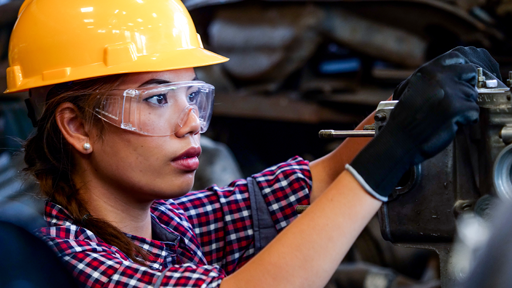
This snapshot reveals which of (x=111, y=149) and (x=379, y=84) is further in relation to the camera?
(x=379, y=84)

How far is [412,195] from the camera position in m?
1.00

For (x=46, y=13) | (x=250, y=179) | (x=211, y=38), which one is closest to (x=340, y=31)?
(x=211, y=38)

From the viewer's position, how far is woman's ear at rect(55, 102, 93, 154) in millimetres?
1233

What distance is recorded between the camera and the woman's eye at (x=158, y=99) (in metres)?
1.17

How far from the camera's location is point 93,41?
4.00 feet

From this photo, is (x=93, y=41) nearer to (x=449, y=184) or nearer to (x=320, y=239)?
(x=320, y=239)

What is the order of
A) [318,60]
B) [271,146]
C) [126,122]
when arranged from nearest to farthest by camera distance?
[126,122], [318,60], [271,146]

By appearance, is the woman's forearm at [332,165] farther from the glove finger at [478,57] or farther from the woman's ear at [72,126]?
the woman's ear at [72,126]

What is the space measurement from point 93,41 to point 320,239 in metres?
0.70

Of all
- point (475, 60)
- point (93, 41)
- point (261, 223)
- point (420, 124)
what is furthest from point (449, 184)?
point (93, 41)

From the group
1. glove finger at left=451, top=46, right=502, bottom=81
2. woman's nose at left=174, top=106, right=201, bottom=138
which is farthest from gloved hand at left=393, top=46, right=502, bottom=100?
woman's nose at left=174, top=106, right=201, bottom=138

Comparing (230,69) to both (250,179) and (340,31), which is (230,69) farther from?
(250,179)

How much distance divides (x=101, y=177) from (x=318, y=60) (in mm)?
2535

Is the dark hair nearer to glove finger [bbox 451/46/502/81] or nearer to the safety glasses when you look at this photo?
the safety glasses
